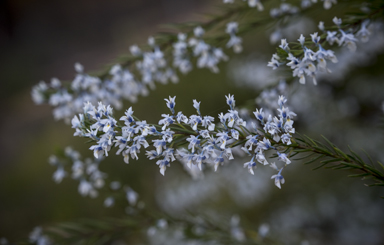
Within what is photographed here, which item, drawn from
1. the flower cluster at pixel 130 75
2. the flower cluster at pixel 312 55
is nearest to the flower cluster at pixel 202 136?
the flower cluster at pixel 312 55

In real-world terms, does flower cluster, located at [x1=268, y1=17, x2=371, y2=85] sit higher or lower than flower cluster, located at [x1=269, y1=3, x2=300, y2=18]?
lower

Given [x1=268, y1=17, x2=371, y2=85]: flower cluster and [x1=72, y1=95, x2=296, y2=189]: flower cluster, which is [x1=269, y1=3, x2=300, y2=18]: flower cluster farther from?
[x1=72, y1=95, x2=296, y2=189]: flower cluster

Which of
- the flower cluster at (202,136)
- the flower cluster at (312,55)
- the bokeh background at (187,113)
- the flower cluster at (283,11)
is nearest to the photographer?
the flower cluster at (202,136)

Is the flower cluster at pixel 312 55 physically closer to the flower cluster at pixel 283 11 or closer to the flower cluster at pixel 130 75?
the flower cluster at pixel 283 11

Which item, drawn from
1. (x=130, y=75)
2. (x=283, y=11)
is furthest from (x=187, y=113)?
(x=283, y=11)

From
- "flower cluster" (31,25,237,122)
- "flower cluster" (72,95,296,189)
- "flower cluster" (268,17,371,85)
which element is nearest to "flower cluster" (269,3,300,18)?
"flower cluster" (31,25,237,122)

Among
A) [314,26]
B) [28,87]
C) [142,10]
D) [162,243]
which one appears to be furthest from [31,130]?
[314,26]

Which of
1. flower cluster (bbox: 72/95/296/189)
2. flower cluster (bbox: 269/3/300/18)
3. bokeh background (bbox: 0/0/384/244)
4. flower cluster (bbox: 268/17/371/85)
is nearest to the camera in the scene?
flower cluster (bbox: 72/95/296/189)

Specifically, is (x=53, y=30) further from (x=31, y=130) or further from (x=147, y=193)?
(x=147, y=193)
